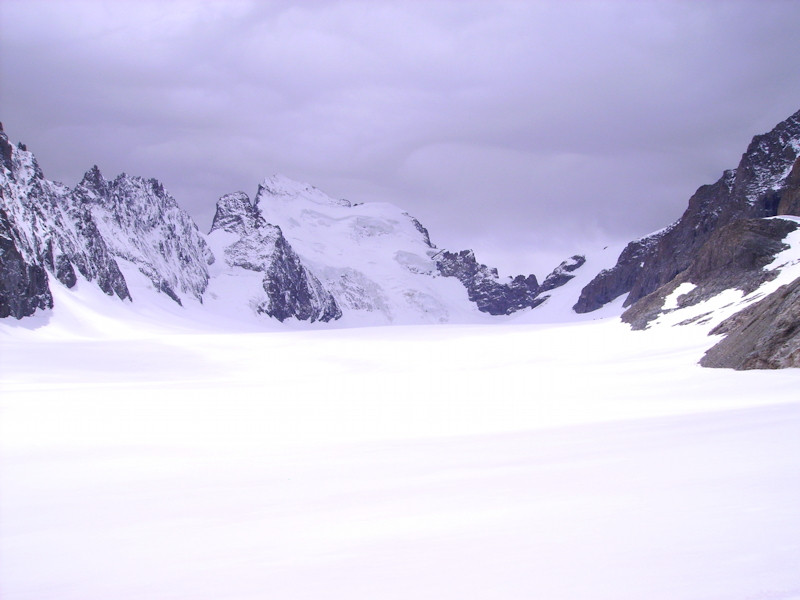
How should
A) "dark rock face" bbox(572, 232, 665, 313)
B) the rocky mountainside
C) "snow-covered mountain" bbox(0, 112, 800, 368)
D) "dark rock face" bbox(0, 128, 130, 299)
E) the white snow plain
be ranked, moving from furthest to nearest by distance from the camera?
"dark rock face" bbox(572, 232, 665, 313)
"dark rock face" bbox(0, 128, 130, 299)
"snow-covered mountain" bbox(0, 112, 800, 368)
the rocky mountainside
the white snow plain

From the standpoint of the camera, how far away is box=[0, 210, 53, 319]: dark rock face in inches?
3044

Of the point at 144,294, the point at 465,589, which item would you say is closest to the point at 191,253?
the point at 144,294

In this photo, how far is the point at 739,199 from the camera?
8138cm

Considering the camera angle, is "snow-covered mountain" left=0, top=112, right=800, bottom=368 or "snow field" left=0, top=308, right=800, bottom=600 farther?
"snow-covered mountain" left=0, top=112, right=800, bottom=368

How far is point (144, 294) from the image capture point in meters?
131

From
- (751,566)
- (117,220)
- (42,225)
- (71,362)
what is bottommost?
(751,566)

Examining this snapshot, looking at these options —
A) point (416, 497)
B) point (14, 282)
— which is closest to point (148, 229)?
point (14, 282)

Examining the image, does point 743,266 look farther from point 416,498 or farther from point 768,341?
point 416,498

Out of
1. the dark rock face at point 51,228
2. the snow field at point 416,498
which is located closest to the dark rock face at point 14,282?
the dark rock face at point 51,228

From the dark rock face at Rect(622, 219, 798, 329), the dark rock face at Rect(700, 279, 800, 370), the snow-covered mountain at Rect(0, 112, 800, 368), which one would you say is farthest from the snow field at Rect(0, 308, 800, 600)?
the dark rock face at Rect(622, 219, 798, 329)

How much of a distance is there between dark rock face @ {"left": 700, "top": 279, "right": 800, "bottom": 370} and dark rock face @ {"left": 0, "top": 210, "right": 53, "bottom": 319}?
272ft

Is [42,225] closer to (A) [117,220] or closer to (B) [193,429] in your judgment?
(A) [117,220]

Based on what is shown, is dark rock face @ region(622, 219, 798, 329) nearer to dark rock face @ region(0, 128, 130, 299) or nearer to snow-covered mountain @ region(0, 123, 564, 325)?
snow-covered mountain @ region(0, 123, 564, 325)

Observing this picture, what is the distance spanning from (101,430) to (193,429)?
2058 mm
